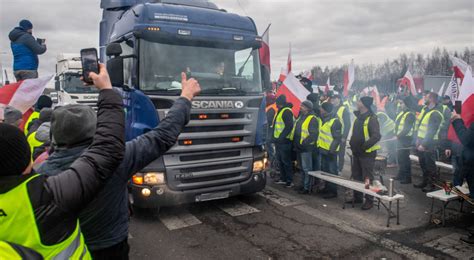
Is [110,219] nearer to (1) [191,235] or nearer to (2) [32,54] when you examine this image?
(1) [191,235]

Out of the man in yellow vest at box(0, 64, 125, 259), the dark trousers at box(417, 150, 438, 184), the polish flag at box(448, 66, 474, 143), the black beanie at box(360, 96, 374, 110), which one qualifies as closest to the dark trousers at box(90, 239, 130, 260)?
the man in yellow vest at box(0, 64, 125, 259)

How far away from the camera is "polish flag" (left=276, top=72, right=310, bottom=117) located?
27.9 ft

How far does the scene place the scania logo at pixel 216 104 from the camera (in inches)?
212

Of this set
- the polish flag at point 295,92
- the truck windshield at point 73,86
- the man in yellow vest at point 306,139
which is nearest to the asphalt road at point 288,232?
the man in yellow vest at point 306,139

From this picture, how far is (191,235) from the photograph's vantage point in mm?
5035

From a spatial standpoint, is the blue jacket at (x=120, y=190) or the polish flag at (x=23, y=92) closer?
the blue jacket at (x=120, y=190)

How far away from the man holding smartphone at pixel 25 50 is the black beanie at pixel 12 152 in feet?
20.2

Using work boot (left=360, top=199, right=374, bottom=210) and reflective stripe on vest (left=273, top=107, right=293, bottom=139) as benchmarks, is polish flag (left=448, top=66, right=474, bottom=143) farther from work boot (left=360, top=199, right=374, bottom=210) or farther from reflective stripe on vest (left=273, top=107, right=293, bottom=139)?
reflective stripe on vest (left=273, top=107, right=293, bottom=139)

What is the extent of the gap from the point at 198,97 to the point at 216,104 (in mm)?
323

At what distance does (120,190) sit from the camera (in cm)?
216

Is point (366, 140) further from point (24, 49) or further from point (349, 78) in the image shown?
point (349, 78)

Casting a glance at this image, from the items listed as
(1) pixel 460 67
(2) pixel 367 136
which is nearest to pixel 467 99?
(1) pixel 460 67

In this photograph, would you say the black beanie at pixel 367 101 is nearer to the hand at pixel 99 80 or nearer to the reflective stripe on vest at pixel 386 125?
the reflective stripe on vest at pixel 386 125

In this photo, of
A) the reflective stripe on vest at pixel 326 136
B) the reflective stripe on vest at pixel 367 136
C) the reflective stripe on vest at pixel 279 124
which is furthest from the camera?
the reflective stripe on vest at pixel 279 124
